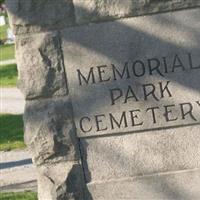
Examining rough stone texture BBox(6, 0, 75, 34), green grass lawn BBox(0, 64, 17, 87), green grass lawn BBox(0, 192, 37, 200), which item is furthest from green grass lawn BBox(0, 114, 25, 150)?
rough stone texture BBox(6, 0, 75, 34)

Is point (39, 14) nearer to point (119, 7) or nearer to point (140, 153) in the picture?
point (119, 7)

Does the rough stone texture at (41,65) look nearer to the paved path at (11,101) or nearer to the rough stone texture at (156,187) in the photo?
the rough stone texture at (156,187)

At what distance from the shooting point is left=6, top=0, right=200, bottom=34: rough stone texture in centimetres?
599

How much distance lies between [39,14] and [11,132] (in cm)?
762

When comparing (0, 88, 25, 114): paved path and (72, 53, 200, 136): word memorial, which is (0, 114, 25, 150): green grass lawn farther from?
(72, 53, 200, 136): word memorial

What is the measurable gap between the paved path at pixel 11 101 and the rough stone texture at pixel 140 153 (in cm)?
957

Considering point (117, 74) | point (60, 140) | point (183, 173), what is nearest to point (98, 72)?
point (117, 74)

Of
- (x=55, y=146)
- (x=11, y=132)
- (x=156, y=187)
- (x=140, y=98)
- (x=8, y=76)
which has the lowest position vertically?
(x=156, y=187)

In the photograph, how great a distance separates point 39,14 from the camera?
6004mm

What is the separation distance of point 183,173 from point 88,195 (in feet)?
2.24

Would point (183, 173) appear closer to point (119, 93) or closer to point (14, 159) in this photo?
point (119, 93)

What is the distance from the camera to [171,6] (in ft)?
19.7

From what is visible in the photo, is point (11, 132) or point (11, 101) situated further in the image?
point (11, 101)

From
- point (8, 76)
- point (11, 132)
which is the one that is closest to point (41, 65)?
point (11, 132)
